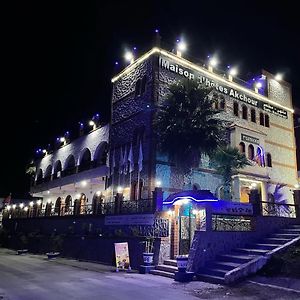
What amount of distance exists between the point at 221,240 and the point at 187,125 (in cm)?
761

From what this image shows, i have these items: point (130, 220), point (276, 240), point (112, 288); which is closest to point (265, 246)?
point (276, 240)

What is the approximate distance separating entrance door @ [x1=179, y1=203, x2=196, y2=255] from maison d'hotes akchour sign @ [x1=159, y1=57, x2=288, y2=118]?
928cm

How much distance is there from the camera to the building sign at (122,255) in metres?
15.4

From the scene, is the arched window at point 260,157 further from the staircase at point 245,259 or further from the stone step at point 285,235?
the stone step at point 285,235

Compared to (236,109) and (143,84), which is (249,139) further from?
(143,84)

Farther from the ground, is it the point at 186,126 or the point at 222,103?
the point at 222,103

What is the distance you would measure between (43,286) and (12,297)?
1.83 metres

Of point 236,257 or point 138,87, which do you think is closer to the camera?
point 236,257

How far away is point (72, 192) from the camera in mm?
32469

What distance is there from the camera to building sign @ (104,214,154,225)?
16.1 metres

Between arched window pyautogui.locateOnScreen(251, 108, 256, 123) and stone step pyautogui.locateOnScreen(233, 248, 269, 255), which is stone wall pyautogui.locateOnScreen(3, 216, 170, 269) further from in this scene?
arched window pyautogui.locateOnScreen(251, 108, 256, 123)

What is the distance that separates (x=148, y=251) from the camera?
1560 cm

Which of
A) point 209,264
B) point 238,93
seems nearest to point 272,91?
point 238,93

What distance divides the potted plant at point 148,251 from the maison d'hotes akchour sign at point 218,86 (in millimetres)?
11083
